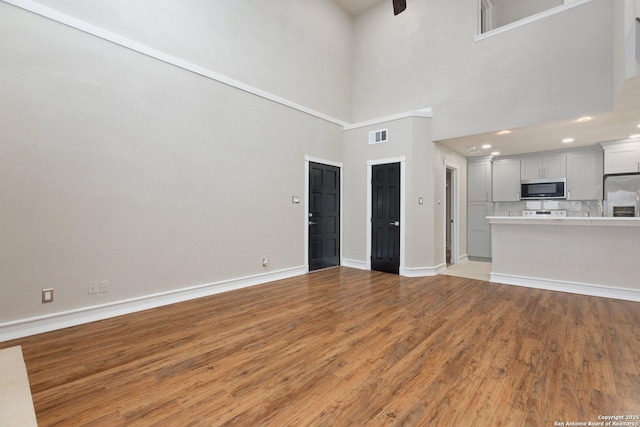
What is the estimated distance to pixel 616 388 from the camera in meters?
1.97

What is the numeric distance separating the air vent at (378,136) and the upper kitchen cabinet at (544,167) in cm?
331

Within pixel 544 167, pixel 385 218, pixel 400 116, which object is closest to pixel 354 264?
pixel 385 218

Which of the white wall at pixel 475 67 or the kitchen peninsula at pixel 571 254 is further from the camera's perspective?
the white wall at pixel 475 67

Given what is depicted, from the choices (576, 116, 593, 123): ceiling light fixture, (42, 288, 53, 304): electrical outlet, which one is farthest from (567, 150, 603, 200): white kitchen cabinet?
(42, 288, 53, 304): electrical outlet

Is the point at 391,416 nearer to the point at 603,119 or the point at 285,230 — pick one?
the point at 285,230

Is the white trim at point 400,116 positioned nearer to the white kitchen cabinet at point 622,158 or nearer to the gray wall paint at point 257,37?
the gray wall paint at point 257,37

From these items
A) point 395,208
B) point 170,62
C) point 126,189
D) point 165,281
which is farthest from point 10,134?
point 395,208

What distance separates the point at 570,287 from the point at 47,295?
6621 mm

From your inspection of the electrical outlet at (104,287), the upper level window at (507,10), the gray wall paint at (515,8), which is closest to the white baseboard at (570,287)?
the upper level window at (507,10)

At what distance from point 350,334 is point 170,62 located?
3.98 meters

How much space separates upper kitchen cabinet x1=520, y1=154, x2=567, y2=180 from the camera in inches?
238

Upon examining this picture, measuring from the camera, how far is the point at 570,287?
4.33 metres

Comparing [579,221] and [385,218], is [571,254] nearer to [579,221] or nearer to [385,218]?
[579,221]

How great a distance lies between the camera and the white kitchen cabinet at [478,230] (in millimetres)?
6863
